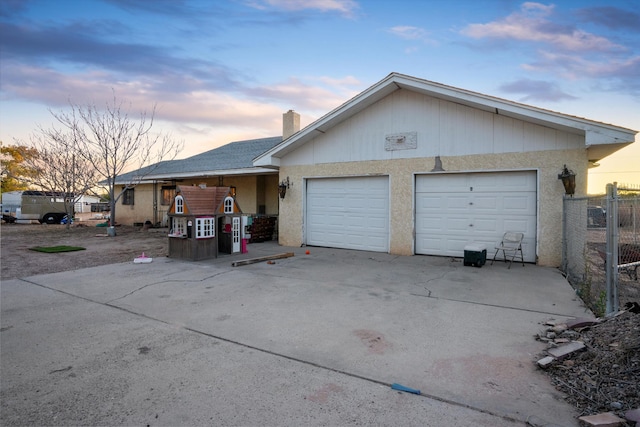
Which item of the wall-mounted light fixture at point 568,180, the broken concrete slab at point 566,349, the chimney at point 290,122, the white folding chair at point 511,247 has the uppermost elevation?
the chimney at point 290,122

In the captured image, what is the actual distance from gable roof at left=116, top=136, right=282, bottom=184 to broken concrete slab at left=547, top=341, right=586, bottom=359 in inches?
467

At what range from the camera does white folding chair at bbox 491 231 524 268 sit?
822cm

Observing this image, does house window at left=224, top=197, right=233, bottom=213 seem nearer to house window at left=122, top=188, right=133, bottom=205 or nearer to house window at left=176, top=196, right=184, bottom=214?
house window at left=176, top=196, right=184, bottom=214

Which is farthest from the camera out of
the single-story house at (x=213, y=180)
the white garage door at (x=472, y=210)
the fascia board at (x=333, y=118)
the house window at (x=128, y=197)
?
the house window at (x=128, y=197)

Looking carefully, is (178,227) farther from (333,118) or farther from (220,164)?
(220,164)

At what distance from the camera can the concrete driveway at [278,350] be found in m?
2.48

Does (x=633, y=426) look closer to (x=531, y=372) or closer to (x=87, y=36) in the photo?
(x=531, y=372)

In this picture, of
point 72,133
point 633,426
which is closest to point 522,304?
point 633,426

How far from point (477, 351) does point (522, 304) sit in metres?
2.28

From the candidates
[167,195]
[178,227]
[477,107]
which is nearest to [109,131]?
[167,195]

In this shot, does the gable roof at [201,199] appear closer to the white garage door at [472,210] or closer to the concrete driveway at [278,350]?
the concrete driveway at [278,350]

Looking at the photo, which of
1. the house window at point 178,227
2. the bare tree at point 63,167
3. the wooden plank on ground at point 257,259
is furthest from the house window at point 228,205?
the bare tree at point 63,167

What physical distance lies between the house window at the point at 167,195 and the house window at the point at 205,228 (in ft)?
38.2

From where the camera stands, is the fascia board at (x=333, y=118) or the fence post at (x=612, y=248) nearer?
the fence post at (x=612, y=248)
